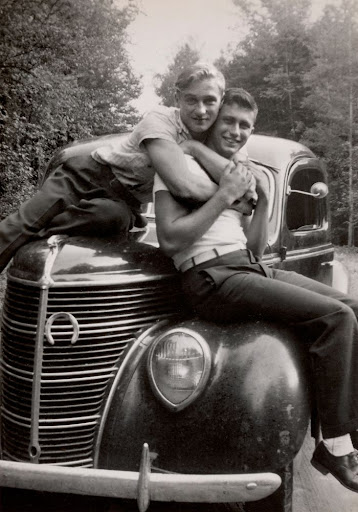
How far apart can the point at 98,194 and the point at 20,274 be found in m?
0.56

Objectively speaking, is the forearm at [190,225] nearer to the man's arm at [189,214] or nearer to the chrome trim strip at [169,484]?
the man's arm at [189,214]

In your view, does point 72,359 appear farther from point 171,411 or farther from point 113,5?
point 113,5

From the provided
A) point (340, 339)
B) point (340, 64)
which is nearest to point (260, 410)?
point (340, 339)

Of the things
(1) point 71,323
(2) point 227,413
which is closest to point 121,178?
(1) point 71,323

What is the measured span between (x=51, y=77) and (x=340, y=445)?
11788 millimetres

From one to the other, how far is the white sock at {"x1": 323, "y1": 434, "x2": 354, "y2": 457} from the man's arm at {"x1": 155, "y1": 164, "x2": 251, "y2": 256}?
964 millimetres

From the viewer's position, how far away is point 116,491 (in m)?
2.07

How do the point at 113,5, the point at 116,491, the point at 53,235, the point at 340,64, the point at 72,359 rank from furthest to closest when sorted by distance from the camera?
the point at 340,64 < the point at 113,5 < the point at 53,235 < the point at 72,359 < the point at 116,491

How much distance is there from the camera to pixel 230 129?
2.80 metres

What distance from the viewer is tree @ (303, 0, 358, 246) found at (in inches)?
641

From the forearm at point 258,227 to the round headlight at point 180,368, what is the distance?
2.50 feet

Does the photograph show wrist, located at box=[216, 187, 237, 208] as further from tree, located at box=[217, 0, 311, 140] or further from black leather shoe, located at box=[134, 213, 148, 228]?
tree, located at box=[217, 0, 311, 140]

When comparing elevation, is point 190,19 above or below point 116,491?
above

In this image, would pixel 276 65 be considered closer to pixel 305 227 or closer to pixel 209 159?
pixel 305 227
